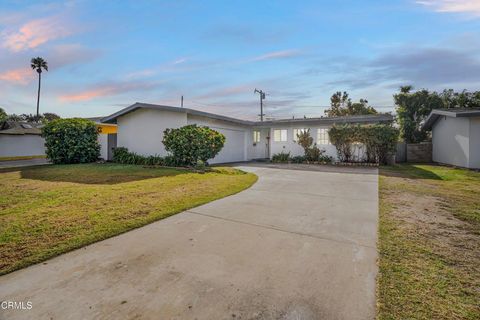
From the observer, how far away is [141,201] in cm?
536

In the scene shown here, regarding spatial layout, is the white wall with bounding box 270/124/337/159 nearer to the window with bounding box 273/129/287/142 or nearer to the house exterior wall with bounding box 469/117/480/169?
the window with bounding box 273/129/287/142

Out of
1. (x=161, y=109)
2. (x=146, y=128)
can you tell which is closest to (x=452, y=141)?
(x=161, y=109)

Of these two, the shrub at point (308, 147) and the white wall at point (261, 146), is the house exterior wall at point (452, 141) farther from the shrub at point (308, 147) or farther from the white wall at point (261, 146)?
the white wall at point (261, 146)

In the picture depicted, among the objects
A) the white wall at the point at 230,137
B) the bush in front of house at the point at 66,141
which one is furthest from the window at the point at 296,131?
the bush in front of house at the point at 66,141

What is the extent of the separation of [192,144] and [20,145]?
1761 centimetres

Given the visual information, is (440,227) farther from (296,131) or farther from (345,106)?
(345,106)

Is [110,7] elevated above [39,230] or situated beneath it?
elevated above

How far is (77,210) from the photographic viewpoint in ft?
15.2

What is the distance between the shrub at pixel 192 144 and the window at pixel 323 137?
23.9 feet

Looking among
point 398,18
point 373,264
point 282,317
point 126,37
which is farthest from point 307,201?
point 126,37

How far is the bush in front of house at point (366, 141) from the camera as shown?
13.4 m

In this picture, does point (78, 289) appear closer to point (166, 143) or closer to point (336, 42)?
point (166, 143)

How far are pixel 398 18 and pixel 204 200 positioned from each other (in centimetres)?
953

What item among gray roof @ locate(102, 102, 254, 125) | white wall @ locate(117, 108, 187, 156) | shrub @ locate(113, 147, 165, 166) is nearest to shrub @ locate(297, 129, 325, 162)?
gray roof @ locate(102, 102, 254, 125)
